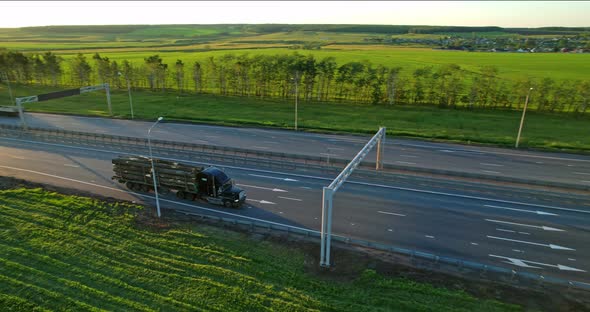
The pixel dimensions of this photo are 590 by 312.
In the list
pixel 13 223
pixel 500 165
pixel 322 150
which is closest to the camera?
pixel 13 223

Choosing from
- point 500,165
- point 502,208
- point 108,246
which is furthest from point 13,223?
point 500,165

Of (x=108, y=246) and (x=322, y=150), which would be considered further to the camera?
(x=322, y=150)

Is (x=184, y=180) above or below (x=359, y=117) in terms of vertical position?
above

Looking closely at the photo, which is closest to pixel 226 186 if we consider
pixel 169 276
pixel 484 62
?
pixel 169 276

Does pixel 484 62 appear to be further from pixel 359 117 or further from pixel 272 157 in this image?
pixel 272 157

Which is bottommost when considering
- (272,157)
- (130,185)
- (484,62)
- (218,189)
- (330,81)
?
(130,185)

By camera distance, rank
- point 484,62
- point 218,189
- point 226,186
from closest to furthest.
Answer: point 218,189 → point 226,186 → point 484,62

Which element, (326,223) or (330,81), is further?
(330,81)

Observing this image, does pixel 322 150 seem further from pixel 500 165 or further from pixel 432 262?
pixel 432 262
